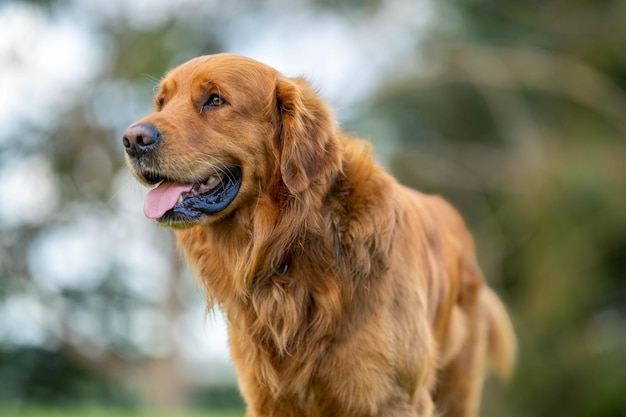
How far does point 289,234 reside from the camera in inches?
154

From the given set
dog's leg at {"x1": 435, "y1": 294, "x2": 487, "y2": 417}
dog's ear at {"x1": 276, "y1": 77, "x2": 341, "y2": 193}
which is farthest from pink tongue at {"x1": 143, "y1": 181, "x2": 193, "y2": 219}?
dog's leg at {"x1": 435, "y1": 294, "x2": 487, "y2": 417}

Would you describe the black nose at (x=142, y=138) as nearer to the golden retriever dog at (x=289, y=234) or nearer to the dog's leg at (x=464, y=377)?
the golden retriever dog at (x=289, y=234)

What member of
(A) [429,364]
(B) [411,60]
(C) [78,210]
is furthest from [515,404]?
(A) [429,364]

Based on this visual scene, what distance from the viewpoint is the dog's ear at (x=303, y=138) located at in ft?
12.7

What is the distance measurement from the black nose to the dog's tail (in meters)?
3.09

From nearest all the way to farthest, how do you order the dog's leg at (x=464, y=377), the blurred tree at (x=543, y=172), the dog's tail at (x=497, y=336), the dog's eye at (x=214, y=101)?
the dog's eye at (x=214, y=101) → the dog's leg at (x=464, y=377) → the dog's tail at (x=497, y=336) → the blurred tree at (x=543, y=172)

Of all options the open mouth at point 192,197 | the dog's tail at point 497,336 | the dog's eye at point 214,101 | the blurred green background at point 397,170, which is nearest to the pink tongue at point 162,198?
the open mouth at point 192,197

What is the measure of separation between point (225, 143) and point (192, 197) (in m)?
0.32

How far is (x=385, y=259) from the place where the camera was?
402 cm

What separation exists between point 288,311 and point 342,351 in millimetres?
340

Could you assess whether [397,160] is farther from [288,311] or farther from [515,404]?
[288,311]

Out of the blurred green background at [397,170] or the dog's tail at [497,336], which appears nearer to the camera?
the dog's tail at [497,336]

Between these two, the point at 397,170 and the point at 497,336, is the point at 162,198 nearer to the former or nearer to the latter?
the point at 497,336

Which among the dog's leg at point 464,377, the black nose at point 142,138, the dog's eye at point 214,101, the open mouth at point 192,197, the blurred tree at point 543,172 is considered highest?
the blurred tree at point 543,172
